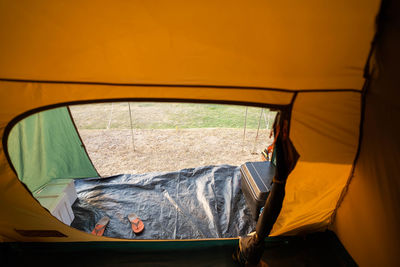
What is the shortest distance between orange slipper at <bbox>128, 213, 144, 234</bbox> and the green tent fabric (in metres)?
0.89

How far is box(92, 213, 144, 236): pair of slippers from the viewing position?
1.71 metres

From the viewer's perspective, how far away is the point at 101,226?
176 centimetres

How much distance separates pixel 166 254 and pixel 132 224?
511 millimetres

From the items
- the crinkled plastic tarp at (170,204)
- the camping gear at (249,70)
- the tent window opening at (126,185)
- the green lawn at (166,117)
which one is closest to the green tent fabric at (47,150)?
the tent window opening at (126,185)

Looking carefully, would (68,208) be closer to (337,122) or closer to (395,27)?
(337,122)

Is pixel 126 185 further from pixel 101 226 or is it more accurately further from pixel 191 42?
pixel 191 42

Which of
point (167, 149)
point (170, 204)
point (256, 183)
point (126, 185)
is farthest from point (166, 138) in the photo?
point (256, 183)

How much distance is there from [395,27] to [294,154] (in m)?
0.69

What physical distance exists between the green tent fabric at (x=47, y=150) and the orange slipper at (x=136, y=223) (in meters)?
0.89

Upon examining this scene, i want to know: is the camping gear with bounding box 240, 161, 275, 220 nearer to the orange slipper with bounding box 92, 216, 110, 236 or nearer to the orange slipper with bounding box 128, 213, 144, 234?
the orange slipper with bounding box 128, 213, 144, 234

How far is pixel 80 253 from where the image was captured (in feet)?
4.74

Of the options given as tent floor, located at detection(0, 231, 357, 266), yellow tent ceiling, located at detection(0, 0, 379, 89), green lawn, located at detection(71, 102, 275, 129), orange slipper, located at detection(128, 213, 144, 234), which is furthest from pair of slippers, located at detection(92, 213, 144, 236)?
green lawn, located at detection(71, 102, 275, 129)

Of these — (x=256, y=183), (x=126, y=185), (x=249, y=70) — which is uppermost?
(x=249, y=70)

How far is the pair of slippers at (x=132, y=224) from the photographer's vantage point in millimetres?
1711
